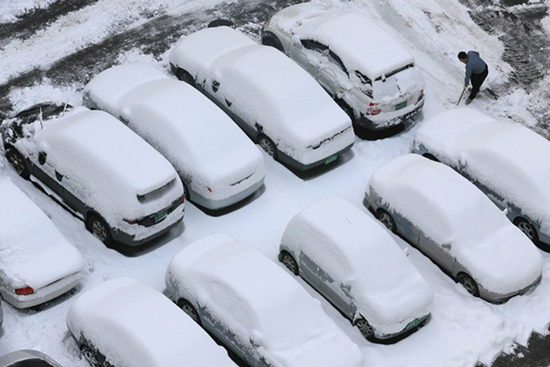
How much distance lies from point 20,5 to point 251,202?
26.6ft

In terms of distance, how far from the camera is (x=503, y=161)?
50.1 ft

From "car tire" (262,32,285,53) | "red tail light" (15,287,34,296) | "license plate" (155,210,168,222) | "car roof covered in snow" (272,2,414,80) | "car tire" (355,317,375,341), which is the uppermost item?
"car roof covered in snow" (272,2,414,80)

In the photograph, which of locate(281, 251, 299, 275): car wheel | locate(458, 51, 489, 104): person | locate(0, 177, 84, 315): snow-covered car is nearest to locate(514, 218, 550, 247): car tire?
locate(458, 51, 489, 104): person

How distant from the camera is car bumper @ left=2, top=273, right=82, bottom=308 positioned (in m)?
12.9

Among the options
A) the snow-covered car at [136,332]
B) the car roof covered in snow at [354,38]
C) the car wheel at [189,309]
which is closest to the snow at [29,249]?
the snow-covered car at [136,332]

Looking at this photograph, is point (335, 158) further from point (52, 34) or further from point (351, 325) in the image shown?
point (52, 34)

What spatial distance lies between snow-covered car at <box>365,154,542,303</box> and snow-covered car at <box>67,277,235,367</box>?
449 cm

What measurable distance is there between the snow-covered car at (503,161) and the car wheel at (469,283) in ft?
5.75

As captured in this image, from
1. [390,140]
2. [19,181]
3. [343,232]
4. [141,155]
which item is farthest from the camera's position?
[390,140]

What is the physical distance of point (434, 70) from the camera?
19.2 metres

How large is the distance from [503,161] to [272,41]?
613 centimetres

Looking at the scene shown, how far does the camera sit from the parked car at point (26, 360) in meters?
11.4

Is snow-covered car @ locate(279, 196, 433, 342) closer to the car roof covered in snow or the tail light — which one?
the tail light

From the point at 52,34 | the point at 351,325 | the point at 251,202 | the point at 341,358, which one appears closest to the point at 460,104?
the point at 251,202
